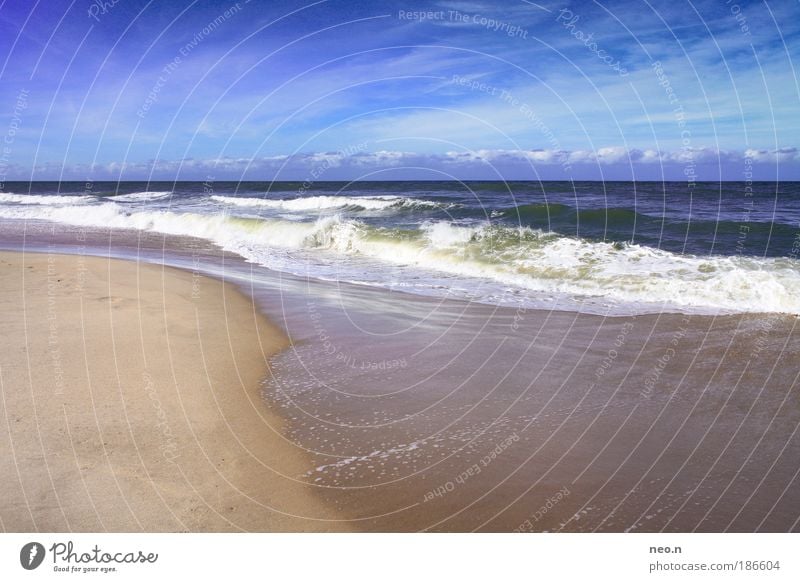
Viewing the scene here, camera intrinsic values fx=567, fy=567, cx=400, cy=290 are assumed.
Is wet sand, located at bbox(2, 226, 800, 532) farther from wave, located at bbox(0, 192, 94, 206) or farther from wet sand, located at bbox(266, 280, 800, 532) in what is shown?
Answer: wave, located at bbox(0, 192, 94, 206)

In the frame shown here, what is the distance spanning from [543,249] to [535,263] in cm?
127

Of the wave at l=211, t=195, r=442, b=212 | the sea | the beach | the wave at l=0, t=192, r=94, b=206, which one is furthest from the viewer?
the wave at l=0, t=192, r=94, b=206

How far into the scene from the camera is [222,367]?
6.61 meters

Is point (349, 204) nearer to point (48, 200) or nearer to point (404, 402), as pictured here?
point (404, 402)

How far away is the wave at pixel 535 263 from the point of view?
34.7ft

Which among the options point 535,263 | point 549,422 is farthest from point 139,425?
point 535,263

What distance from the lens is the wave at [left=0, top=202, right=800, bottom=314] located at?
10.6 m

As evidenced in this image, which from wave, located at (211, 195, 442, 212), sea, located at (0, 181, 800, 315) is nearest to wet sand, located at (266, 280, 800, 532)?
sea, located at (0, 181, 800, 315)

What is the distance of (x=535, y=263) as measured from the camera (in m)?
14.1

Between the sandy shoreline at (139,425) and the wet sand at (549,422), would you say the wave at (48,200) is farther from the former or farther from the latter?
the wet sand at (549,422)

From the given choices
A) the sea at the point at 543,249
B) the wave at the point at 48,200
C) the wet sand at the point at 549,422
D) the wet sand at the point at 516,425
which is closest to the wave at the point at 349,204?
the sea at the point at 543,249

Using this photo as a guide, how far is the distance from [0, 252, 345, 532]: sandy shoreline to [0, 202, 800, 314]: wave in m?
5.92
